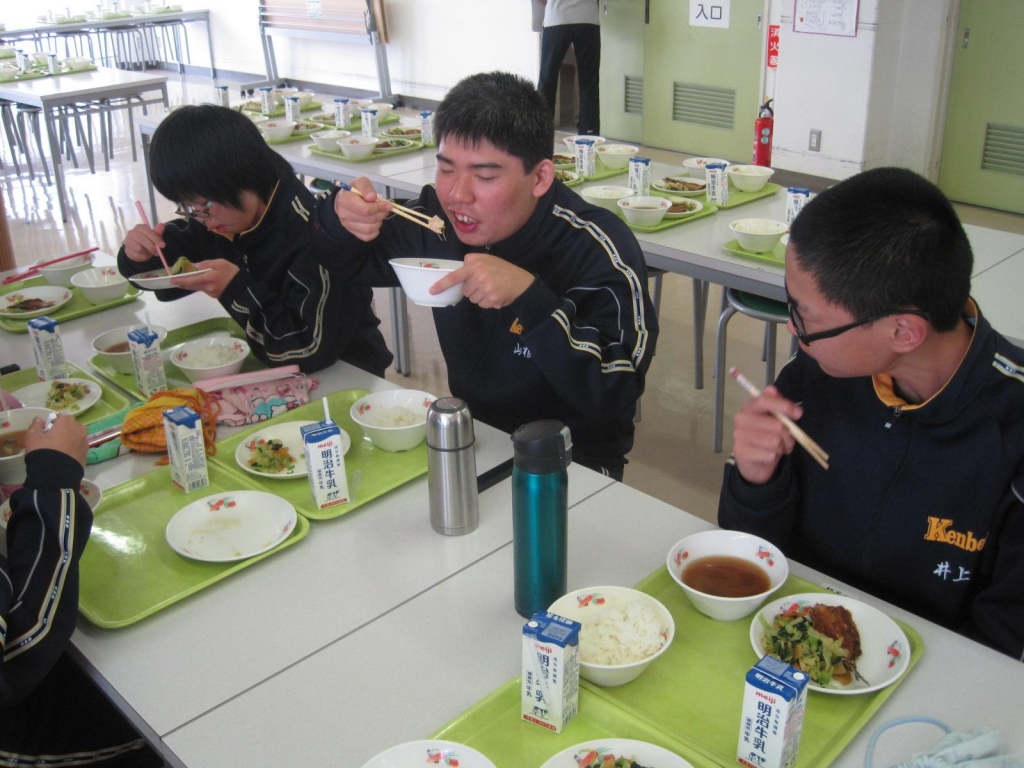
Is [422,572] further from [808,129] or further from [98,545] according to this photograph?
[808,129]

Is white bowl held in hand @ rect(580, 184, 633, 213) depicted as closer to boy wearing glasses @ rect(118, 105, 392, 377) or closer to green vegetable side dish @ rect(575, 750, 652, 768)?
boy wearing glasses @ rect(118, 105, 392, 377)

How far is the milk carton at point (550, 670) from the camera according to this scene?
1030mm

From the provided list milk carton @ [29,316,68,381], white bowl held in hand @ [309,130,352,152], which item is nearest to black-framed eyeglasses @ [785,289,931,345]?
milk carton @ [29,316,68,381]

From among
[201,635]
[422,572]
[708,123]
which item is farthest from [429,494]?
[708,123]

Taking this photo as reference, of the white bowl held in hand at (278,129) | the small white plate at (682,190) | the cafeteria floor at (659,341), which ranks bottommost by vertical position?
the cafeteria floor at (659,341)

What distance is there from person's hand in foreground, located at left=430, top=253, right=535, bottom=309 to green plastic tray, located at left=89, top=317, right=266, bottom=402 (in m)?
0.70

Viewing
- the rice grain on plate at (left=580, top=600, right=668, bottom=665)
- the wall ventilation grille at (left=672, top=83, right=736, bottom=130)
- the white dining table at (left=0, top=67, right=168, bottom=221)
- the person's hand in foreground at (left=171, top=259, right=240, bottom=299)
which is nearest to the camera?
the rice grain on plate at (left=580, top=600, right=668, bottom=665)

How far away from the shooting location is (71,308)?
7.76ft

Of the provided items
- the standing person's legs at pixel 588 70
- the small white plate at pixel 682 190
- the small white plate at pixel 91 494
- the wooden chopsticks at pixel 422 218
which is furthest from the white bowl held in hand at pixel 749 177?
the standing person's legs at pixel 588 70

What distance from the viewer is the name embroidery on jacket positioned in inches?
53.9

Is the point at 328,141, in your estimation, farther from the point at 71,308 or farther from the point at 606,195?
the point at 71,308

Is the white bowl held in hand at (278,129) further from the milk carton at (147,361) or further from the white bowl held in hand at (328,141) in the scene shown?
the milk carton at (147,361)

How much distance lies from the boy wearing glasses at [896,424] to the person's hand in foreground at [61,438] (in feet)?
3.29

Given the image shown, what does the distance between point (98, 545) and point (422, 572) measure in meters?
0.52
